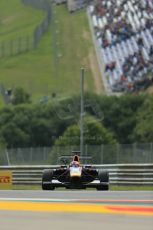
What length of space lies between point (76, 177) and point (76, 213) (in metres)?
7.66

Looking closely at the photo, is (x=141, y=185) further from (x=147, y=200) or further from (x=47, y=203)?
(x=47, y=203)

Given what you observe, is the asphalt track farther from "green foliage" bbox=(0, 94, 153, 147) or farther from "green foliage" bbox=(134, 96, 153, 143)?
"green foliage" bbox=(0, 94, 153, 147)

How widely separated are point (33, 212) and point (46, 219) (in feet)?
4.01

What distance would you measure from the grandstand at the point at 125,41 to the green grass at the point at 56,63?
2257 millimetres

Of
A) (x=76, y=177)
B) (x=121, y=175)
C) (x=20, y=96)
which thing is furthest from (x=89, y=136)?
(x=76, y=177)

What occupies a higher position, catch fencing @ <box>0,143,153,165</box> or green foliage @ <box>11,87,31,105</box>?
green foliage @ <box>11,87,31,105</box>

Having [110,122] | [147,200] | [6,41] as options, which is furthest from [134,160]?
[6,41]

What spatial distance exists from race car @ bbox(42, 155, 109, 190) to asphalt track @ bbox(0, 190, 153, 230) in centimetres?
366

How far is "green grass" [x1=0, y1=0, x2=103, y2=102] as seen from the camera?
253 ft

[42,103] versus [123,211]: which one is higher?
[42,103]

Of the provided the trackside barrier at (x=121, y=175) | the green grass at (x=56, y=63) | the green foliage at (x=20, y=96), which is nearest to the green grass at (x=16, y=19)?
the green grass at (x=56, y=63)

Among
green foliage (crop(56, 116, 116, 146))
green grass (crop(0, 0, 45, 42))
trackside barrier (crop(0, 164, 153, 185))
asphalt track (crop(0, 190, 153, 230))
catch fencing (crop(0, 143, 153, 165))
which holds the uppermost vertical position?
green grass (crop(0, 0, 45, 42))

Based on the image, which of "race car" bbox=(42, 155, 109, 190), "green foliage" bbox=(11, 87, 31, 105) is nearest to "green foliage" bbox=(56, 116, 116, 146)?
"green foliage" bbox=(11, 87, 31, 105)

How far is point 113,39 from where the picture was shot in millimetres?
77000
